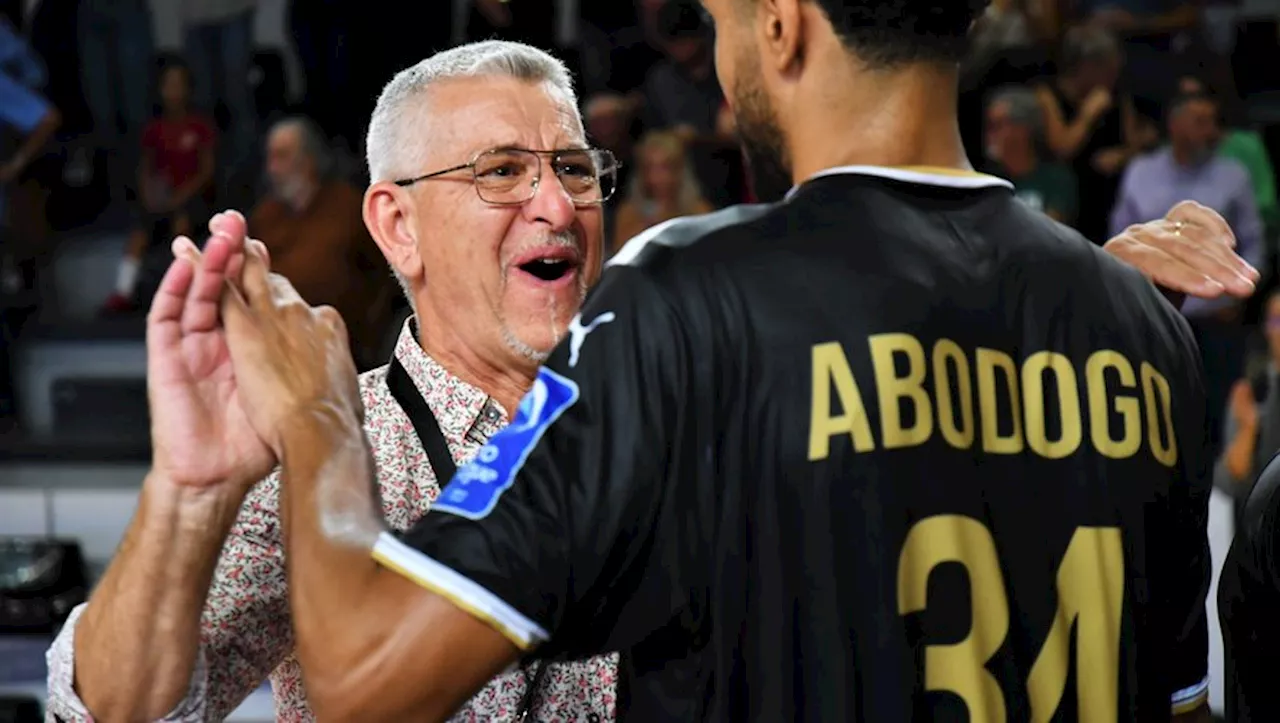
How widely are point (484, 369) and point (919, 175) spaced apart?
3.07 feet

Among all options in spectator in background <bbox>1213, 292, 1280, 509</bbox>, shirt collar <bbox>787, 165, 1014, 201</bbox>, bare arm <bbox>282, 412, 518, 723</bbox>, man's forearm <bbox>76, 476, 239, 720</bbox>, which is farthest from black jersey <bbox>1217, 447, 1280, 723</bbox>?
spectator in background <bbox>1213, 292, 1280, 509</bbox>

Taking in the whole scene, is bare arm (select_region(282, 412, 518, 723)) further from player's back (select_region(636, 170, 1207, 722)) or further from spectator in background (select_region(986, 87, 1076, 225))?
Result: spectator in background (select_region(986, 87, 1076, 225))

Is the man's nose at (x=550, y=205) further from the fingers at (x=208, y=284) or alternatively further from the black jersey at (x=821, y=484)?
the black jersey at (x=821, y=484)

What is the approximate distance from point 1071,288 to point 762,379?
304 mm

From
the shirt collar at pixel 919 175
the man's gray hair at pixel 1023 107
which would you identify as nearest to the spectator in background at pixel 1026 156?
the man's gray hair at pixel 1023 107

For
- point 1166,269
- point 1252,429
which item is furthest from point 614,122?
point 1166,269

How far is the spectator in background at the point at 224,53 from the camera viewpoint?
29.8 feet

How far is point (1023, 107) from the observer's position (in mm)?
7316

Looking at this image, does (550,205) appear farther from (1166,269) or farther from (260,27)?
(260,27)

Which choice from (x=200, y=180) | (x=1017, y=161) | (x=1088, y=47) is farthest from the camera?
(x=200, y=180)

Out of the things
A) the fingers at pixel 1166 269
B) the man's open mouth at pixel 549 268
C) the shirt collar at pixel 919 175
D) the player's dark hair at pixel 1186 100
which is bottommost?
the player's dark hair at pixel 1186 100

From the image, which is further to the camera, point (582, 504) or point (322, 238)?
point (322, 238)

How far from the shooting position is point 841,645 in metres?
1.49

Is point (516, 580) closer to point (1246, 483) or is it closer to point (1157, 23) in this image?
point (1246, 483)
